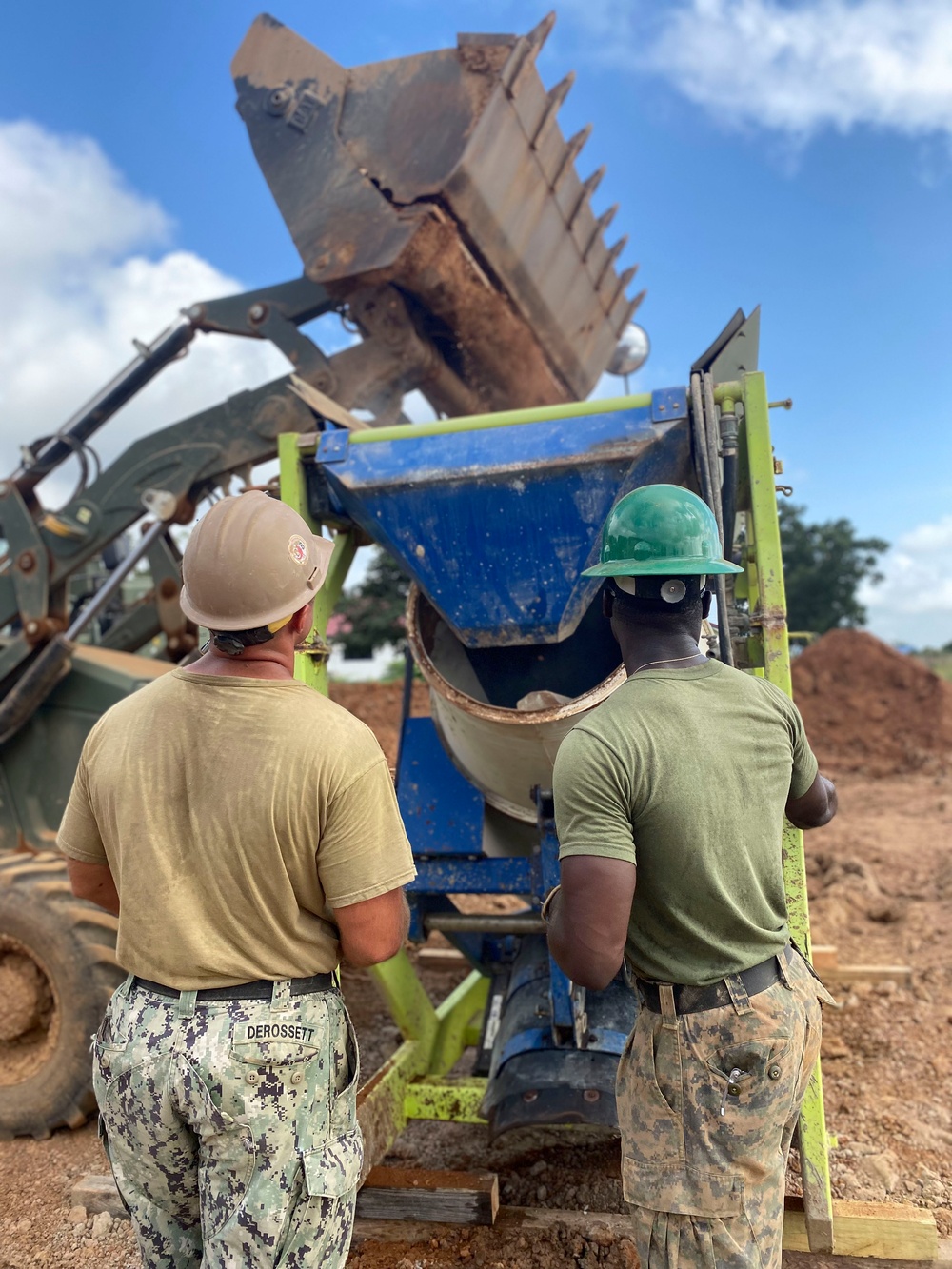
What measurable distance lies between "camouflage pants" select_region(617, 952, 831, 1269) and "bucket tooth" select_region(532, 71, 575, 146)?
397 cm

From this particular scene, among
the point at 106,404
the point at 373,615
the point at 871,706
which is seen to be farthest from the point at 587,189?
the point at 373,615

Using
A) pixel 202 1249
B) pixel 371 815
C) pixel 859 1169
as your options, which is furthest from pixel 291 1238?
pixel 859 1169

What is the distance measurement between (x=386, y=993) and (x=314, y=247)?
320cm

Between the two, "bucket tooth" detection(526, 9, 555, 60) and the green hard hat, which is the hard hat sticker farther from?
"bucket tooth" detection(526, 9, 555, 60)

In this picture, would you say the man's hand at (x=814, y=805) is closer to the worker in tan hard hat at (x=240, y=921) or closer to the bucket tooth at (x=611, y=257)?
the worker in tan hard hat at (x=240, y=921)

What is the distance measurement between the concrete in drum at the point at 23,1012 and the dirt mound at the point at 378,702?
790 cm

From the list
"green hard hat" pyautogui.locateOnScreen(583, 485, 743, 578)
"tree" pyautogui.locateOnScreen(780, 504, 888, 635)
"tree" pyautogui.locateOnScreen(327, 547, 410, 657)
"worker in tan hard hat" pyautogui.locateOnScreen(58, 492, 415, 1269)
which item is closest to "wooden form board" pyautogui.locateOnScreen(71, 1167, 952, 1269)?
"worker in tan hard hat" pyautogui.locateOnScreen(58, 492, 415, 1269)

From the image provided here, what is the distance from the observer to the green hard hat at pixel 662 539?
181cm

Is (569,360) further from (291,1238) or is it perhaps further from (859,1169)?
(291,1238)

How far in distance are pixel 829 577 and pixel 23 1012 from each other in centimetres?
2810

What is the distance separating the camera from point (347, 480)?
294 cm

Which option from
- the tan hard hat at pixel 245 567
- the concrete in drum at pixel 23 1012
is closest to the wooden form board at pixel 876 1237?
the tan hard hat at pixel 245 567

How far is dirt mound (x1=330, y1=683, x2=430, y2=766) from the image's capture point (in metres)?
12.7

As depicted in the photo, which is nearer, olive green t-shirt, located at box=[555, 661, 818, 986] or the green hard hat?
olive green t-shirt, located at box=[555, 661, 818, 986]
